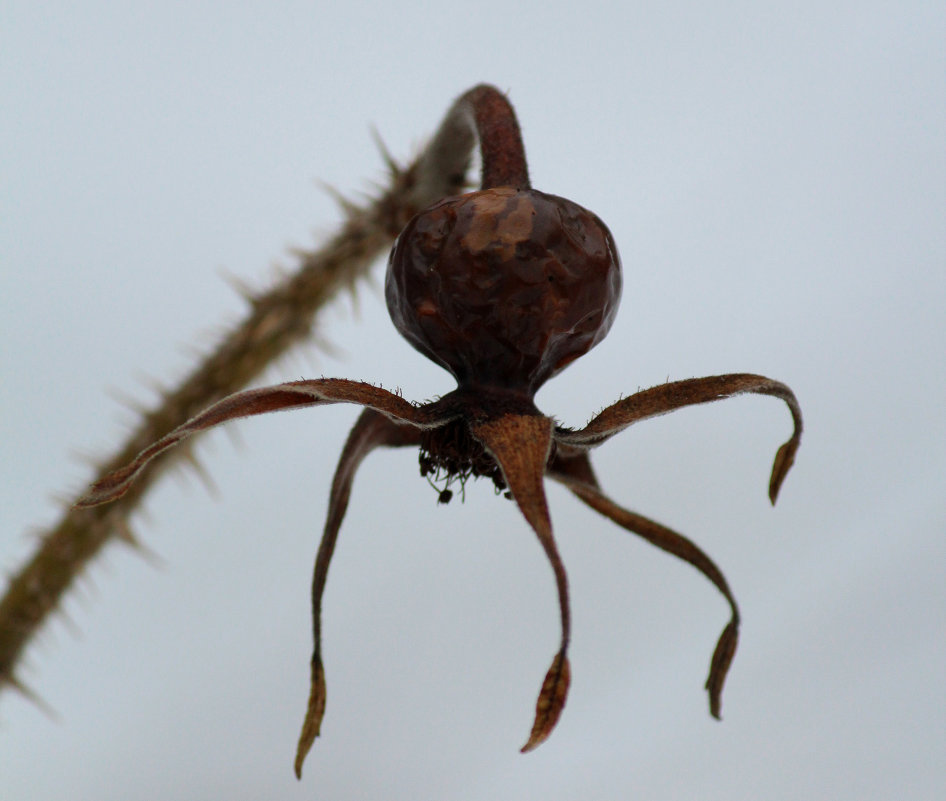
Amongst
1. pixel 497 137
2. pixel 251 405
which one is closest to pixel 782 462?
pixel 497 137

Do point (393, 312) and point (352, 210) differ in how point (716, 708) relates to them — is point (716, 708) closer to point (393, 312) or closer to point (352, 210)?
point (393, 312)

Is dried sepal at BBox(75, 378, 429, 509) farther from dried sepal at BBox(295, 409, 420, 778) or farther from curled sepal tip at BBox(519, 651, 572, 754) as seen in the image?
curled sepal tip at BBox(519, 651, 572, 754)

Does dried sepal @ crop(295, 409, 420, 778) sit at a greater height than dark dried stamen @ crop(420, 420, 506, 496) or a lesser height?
lesser

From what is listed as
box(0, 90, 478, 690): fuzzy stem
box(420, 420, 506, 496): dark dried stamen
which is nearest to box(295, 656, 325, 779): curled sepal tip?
box(420, 420, 506, 496): dark dried stamen

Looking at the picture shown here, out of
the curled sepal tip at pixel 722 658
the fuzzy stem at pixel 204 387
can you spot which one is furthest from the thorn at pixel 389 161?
the curled sepal tip at pixel 722 658

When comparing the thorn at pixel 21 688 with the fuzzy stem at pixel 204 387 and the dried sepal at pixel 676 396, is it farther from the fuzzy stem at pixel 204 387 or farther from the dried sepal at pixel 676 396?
the dried sepal at pixel 676 396
